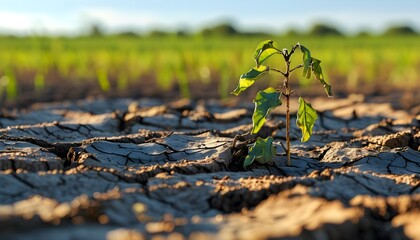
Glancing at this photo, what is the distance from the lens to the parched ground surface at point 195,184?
5.73 feet

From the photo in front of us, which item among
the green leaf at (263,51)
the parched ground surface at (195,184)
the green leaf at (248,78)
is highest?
the green leaf at (263,51)

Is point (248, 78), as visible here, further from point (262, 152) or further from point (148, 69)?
point (148, 69)

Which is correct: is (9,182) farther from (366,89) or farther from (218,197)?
(366,89)

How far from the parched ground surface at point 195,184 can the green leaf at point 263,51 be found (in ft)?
1.64

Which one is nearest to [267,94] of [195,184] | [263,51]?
[263,51]

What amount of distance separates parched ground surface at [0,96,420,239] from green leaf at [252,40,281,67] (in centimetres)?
50

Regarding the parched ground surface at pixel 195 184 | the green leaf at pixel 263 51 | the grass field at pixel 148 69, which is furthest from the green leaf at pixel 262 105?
the grass field at pixel 148 69

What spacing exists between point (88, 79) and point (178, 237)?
7.01m

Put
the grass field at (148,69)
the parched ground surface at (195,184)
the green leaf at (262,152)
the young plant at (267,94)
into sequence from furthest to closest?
the grass field at (148,69) < the green leaf at (262,152) < the young plant at (267,94) < the parched ground surface at (195,184)

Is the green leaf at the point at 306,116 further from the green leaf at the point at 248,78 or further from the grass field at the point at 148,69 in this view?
the grass field at the point at 148,69

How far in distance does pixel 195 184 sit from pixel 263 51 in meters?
0.71

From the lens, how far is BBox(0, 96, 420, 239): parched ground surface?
175 centimetres

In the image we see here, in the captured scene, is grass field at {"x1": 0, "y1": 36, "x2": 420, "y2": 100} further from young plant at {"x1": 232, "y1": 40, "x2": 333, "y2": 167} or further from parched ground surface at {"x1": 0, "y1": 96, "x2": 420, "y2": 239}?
young plant at {"x1": 232, "y1": 40, "x2": 333, "y2": 167}

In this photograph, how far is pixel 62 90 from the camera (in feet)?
24.0
